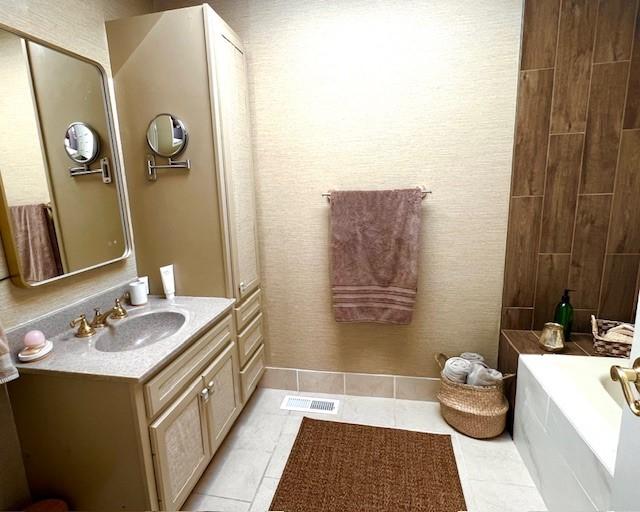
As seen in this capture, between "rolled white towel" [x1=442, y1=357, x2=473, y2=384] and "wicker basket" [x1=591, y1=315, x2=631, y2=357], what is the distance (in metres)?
0.60

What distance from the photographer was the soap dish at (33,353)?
114 centimetres

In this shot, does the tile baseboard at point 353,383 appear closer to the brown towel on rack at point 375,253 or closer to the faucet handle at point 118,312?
the brown towel on rack at point 375,253

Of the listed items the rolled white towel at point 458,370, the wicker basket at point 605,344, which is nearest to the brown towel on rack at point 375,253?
the rolled white towel at point 458,370

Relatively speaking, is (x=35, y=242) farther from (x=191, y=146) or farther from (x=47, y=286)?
(x=191, y=146)

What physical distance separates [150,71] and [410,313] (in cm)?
181

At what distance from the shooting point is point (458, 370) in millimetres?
1865

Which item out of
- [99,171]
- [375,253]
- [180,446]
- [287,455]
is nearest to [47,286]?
[99,171]

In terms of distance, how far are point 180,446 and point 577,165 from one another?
225cm

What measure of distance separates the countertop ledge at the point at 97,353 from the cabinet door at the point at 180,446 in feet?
0.67

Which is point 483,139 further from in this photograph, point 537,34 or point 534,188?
point 537,34

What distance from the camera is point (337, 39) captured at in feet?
6.04

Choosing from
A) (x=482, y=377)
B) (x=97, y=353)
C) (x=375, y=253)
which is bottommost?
(x=482, y=377)

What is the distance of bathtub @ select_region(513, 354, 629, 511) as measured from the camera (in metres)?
1.14

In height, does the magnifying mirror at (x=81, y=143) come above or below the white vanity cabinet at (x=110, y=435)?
above
